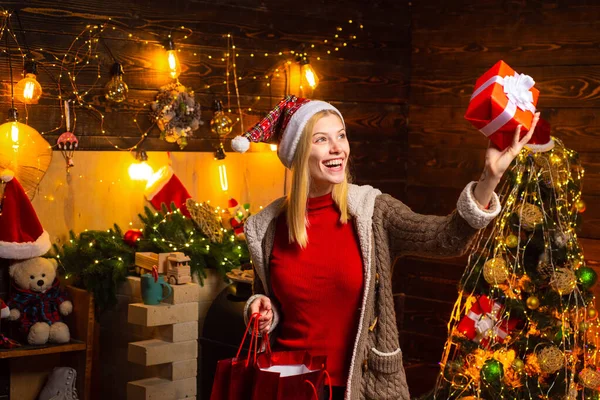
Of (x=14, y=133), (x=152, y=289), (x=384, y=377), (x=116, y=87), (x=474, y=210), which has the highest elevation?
(x=116, y=87)

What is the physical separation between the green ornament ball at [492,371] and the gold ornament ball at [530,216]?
52 centimetres

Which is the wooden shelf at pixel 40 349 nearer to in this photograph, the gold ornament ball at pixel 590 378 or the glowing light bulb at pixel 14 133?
the glowing light bulb at pixel 14 133

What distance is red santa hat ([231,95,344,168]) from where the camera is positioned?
7.79ft

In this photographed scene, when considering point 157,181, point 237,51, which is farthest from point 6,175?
point 237,51

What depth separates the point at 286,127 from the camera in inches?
95.7

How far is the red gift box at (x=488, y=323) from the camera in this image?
136 inches


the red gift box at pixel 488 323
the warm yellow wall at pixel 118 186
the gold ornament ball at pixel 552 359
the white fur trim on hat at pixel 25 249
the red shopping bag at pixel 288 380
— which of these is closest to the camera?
the red shopping bag at pixel 288 380

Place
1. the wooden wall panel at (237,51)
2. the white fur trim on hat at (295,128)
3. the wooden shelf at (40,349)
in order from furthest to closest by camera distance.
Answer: the wooden wall panel at (237,51) < the wooden shelf at (40,349) < the white fur trim on hat at (295,128)

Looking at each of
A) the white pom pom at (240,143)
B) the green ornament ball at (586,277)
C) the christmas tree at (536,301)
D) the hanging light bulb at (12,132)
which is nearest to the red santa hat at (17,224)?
the hanging light bulb at (12,132)

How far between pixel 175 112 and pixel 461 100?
62.4 inches

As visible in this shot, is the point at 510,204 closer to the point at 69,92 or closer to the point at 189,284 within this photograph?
the point at 189,284

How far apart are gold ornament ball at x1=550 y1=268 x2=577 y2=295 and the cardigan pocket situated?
4.05ft

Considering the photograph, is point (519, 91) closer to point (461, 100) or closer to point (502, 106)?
point (502, 106)

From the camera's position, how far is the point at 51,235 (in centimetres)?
402
